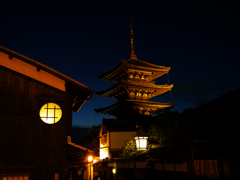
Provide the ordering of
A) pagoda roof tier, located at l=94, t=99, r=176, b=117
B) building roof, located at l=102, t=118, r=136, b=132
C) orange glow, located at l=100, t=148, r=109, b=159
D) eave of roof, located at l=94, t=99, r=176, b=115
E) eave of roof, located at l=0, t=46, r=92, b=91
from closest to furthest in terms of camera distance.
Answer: eave of roof, located at l=0, t=46, r=92, b=91 → building roof, located at l=102, t=118, r=136, b=132 → orange glow, located at l=100, t=148, r=109, b=159 → eave of roof, located at l=94, t=99, r=176, b=115 → pagoda roof tier, located at l=94, t=99, r=176, b=117

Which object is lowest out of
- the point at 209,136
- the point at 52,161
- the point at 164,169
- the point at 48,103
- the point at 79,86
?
the point at 164,169

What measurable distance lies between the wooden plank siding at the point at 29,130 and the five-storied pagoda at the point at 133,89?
2041 cm

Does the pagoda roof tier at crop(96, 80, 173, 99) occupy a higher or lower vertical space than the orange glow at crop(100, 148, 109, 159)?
higher

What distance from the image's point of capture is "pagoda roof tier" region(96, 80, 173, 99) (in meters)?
33.8

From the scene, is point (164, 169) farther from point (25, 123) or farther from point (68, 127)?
point (25, 123)

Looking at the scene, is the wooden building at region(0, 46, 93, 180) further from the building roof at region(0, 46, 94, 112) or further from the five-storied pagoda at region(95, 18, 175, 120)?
the five-storied pagoda at region(95, 18, 175, 120)

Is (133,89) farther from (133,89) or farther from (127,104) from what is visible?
(127,104)

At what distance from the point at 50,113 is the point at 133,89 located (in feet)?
73.9

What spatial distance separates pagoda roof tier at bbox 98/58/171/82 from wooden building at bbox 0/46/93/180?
20405 mm

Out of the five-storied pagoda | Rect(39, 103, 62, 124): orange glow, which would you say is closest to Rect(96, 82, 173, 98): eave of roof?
the five-storied pagoda

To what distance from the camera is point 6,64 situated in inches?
507

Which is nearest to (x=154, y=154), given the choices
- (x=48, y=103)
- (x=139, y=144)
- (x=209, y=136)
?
(x=139, y=144)

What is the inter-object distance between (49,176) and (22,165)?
1428 millimetres

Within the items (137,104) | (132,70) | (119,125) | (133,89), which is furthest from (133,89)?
(119,125)
